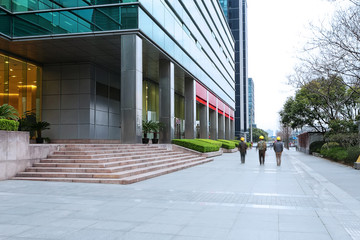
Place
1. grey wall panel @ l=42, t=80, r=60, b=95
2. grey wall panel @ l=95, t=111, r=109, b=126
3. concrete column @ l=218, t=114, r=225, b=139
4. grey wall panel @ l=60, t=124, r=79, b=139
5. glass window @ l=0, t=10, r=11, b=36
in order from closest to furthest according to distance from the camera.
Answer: glass window @ l=0, t=10, r=11, b=36, grey wall panel @ l=60, t=124, r=79, b=139, grey wall panel @ l=42, t=80, r=60, b=95, grey wall panel @ l=95, t=111, r=109, b=126, concrete column @ l=218, t=114, r=225, b=139

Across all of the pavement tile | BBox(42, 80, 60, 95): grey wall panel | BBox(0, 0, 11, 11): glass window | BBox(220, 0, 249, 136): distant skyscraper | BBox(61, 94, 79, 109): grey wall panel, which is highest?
BBox(220, 0, 249, 136): distant skyscraper

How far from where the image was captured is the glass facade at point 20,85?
20688 millimetres

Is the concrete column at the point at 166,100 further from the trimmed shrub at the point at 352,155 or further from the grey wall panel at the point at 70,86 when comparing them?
the trimmed shrub at the point at 352,155

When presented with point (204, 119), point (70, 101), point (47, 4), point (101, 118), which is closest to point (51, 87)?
point (70, 101)

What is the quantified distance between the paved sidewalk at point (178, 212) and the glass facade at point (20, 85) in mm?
12720

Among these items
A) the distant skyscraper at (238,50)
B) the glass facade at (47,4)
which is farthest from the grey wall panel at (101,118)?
the distant skyscraper at (238,50)

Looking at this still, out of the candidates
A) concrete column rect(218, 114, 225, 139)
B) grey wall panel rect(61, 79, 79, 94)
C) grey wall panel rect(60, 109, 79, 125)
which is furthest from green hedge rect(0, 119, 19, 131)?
concrete column rect(218, 114, 225, 139)

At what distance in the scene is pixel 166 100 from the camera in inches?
985

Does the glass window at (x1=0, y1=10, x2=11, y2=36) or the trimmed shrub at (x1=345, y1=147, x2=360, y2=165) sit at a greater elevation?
the glass window at (x1=0, y1=10, x2=11, y2=36)

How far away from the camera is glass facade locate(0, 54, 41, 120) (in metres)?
20.7

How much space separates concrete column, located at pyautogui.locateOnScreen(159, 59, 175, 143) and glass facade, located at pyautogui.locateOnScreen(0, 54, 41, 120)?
8913 millimetres

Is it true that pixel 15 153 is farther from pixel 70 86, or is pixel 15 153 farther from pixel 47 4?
pixel 70 86

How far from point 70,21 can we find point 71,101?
6.58m

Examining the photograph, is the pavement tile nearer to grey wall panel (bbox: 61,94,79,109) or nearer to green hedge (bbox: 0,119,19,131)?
green hedge (bbox: 0,119,19,131)
